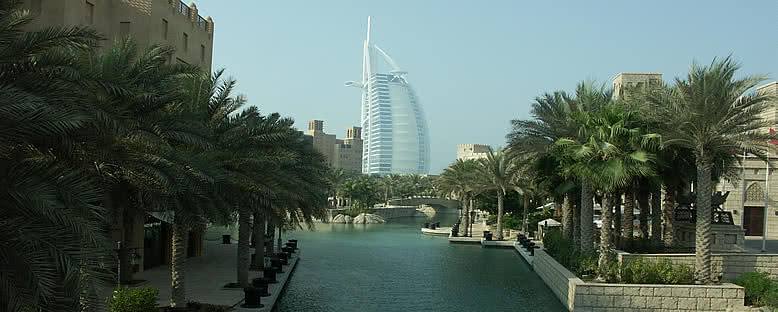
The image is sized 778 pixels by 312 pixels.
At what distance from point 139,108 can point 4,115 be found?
6.10 m

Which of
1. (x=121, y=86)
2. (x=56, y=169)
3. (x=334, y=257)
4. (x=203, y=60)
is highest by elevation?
(x=203, y=60)

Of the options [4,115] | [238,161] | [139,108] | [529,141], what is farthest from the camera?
[529,141]

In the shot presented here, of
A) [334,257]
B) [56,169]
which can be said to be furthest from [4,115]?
[334,257]

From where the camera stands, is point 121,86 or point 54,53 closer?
point 54,53

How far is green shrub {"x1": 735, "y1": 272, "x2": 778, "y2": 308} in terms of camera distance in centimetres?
1919

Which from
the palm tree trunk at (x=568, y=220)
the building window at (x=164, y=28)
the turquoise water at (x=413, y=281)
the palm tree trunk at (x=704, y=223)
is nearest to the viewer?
the palm tree trunk at (x=704, y=223)

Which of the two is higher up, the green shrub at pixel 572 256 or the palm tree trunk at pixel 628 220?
the palm tree trunk at pixel 628 220

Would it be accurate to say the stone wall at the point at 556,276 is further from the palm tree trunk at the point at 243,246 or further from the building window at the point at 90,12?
the building window at the point at 90,12

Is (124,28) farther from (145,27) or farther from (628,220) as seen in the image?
(628,220)

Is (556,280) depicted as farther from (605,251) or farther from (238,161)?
(238,161)

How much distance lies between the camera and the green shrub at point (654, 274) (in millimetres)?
20156

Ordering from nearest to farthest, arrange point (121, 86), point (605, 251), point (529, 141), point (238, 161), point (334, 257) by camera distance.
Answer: point (121, 86)
point (238, 161)
point (605, 251)
point (529, 141)
point (334, 257)

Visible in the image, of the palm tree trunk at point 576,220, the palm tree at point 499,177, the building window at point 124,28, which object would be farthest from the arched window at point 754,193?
the building window at point 124,28

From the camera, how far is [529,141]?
94.7ft
